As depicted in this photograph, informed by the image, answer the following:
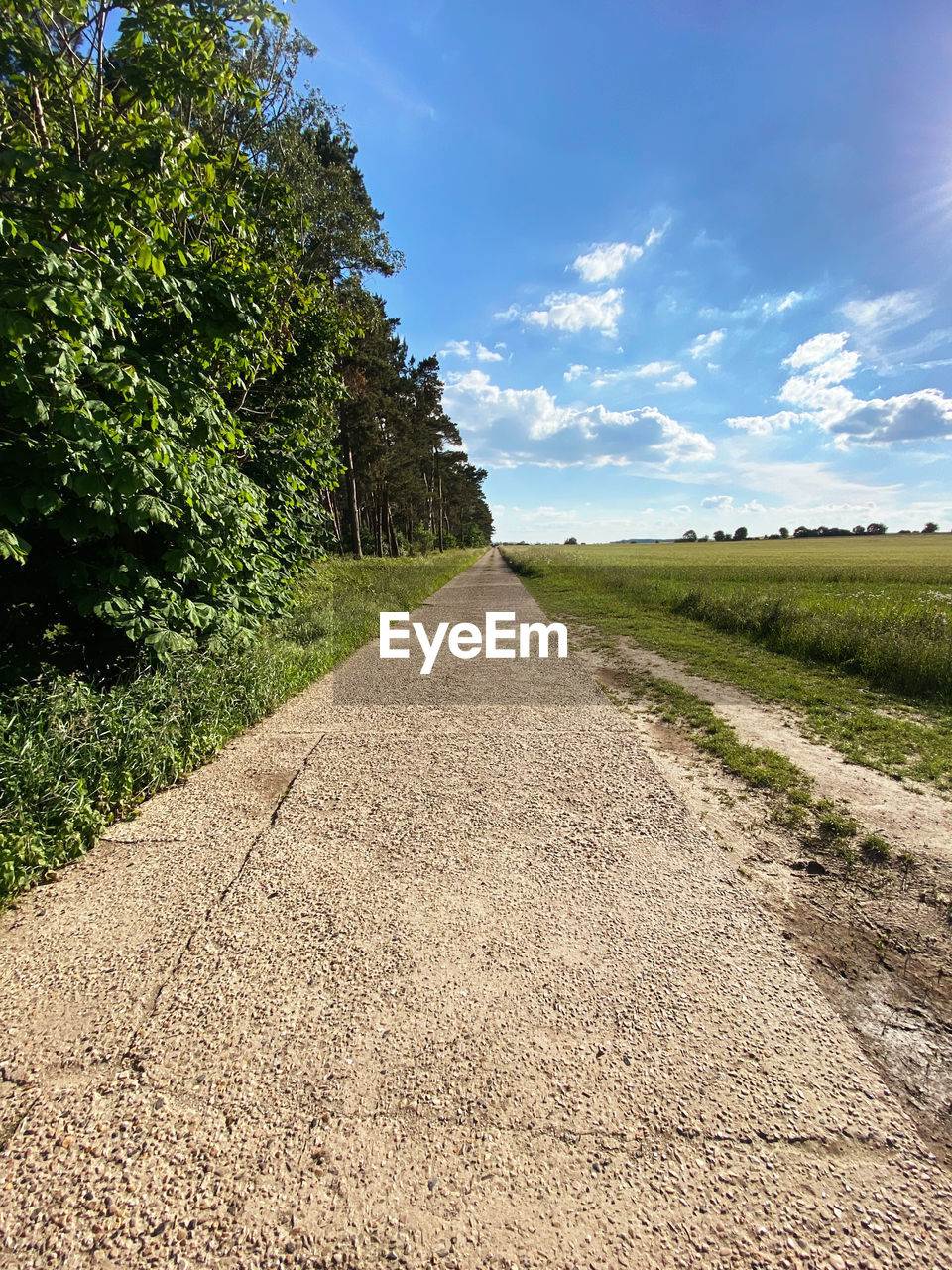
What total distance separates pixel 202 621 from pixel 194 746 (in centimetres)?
112

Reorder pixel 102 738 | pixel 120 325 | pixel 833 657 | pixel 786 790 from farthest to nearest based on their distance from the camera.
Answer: pixel 833 657 → pixel 786 790 → pixel 102 738 → pixel 120 325

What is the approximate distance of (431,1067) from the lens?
2002 millimetres

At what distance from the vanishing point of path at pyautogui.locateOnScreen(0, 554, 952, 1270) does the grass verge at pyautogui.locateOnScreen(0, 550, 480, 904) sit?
0.29m

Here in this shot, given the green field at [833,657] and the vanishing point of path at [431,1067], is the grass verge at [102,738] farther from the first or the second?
the green field at [833,657]

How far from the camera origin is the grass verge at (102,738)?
305 centimetres

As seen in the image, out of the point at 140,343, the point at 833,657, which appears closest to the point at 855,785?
the point at 833,657

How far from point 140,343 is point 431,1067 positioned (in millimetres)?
5429

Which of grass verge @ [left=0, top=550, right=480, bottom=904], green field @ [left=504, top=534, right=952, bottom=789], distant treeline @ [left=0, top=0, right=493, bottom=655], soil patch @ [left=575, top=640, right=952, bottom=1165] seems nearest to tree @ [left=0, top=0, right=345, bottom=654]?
distant treeline @ [left=0, top=0, right=493, bottom=655]

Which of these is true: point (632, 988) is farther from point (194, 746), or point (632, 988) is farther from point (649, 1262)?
point (194, 746)

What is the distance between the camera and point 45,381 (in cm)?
333

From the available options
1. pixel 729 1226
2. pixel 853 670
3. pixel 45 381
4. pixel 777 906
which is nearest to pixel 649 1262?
pixel 729 1226

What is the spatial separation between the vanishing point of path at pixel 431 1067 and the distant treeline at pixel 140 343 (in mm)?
2240

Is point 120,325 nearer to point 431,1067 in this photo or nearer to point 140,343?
point 140,343

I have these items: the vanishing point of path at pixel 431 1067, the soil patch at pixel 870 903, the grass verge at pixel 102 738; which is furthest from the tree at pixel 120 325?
the soil patch at pixel 870 903
